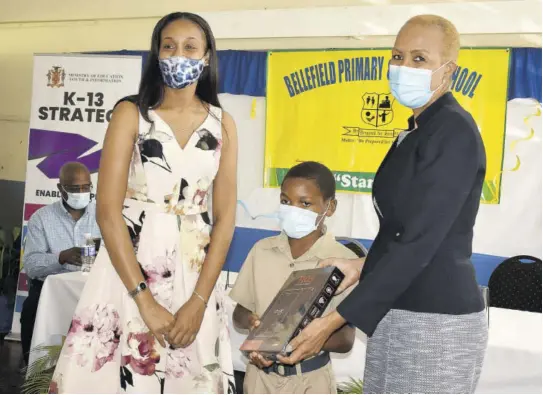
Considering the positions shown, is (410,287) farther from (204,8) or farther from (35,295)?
(204,8)

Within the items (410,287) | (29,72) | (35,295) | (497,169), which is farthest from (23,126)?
(410,287)

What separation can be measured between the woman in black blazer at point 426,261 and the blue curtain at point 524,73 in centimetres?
455

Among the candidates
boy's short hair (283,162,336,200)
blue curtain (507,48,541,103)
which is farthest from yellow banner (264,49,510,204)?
boy's short hair (283,162,336,200)

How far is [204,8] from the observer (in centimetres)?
758

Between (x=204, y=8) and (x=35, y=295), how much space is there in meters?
3.78

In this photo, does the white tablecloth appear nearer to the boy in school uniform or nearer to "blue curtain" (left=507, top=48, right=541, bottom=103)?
the boy in school uniform

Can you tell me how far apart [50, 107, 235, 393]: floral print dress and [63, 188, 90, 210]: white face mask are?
3219 mm

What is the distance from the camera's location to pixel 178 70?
210cm

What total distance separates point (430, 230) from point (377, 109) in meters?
5.00

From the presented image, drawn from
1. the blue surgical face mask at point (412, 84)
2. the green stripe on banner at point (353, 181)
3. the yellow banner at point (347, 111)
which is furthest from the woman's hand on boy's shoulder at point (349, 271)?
the green stripe on banner at point (353, 181)

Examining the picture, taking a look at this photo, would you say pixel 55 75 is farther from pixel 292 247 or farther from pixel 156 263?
pixel 156 263

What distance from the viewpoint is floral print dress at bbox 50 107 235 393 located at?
1.96m

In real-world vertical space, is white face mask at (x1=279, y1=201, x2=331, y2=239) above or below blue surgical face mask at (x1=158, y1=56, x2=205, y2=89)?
below

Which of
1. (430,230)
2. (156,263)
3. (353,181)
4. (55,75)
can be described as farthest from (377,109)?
(430,230)
